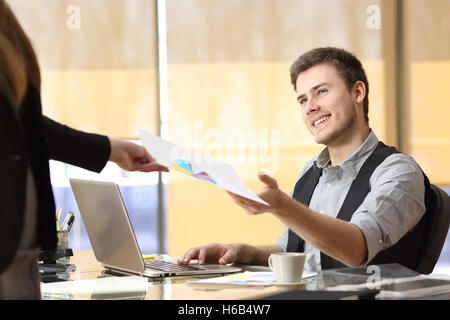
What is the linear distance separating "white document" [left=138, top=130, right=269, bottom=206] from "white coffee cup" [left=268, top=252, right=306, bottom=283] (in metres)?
0.22

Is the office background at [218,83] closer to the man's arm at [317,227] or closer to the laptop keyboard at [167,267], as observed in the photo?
the laptop keyboard at [167,267]

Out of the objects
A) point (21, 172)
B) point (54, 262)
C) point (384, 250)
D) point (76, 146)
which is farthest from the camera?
point (54, 262)

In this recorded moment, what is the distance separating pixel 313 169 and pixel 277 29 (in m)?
2.28

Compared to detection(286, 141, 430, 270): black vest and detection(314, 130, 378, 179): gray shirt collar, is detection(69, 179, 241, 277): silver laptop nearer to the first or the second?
detection(286, 141, 430, 270): black vest

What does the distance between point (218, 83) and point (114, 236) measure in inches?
106

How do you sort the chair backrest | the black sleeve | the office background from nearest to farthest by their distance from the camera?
the black sleeve → the chair backrest → the office background

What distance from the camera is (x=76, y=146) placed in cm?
146

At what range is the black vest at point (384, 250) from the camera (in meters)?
1.95

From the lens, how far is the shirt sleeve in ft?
5.95

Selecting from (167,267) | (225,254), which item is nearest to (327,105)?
(225,254)

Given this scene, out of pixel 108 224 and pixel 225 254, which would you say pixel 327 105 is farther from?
pixel 108 224

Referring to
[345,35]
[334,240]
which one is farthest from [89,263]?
[345,35]

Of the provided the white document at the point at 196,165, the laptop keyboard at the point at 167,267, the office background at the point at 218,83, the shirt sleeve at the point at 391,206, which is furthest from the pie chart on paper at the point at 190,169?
the office background at the point at 218,83

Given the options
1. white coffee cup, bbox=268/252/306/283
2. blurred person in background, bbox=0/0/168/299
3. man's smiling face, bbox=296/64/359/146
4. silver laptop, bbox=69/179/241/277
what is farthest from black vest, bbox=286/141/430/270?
blurred person in background, bbox=0/0/168/299
